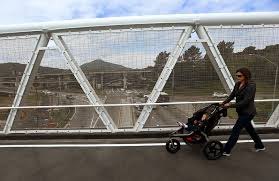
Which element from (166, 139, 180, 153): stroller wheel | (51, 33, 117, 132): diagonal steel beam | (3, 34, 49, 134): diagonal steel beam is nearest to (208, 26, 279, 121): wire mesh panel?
(166, 139, 180, 153): stroller wheel

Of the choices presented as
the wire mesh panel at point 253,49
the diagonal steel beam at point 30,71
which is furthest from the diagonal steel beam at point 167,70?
the diagonal steel beam at point 30,71

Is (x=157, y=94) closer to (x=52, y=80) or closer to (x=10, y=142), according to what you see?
(x=52, y=80)

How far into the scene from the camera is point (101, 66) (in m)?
6.52

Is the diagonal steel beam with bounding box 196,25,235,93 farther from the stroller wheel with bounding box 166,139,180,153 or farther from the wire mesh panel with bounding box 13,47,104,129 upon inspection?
the wire mesh panel with bounding box 13,47,104,129

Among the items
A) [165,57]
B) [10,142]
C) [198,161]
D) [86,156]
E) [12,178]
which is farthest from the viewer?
[10,142]

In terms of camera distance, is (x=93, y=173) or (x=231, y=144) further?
(x=231, y=144)

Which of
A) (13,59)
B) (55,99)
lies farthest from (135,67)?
(13,59)

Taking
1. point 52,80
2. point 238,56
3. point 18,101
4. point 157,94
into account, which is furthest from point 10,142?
point 238,56

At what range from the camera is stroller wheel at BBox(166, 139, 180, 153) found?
233 inches

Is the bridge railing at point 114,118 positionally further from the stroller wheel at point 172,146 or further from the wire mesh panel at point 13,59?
the stroller wheel at point 172,146

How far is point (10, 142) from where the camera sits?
691cm

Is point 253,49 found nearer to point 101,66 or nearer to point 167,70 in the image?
point 167,70

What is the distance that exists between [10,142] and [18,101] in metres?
0.96

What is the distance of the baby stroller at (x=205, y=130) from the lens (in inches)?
219
